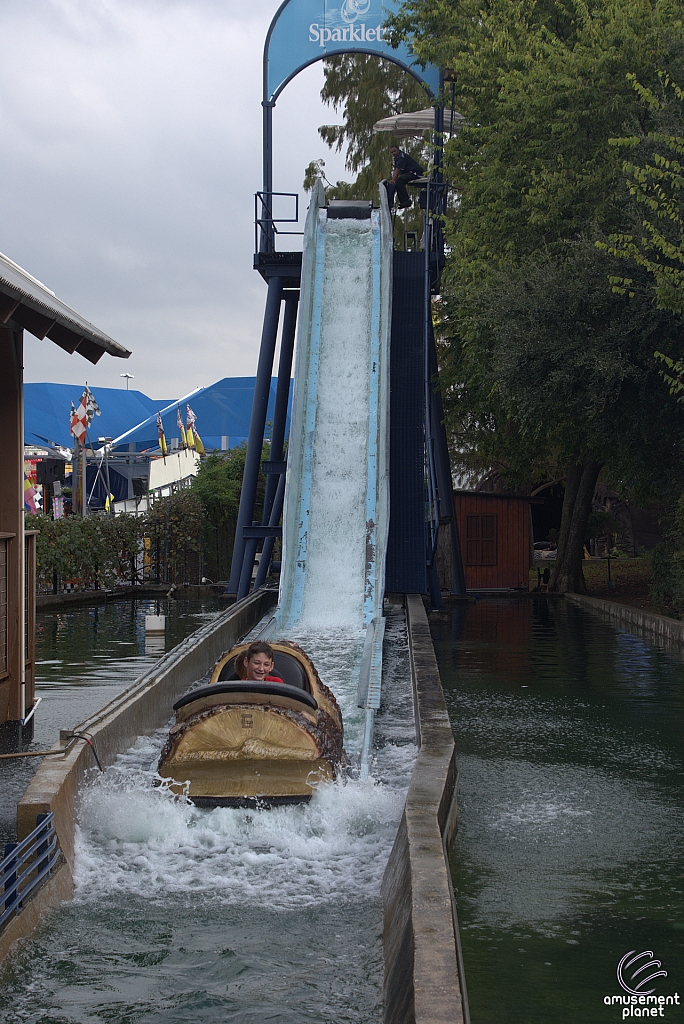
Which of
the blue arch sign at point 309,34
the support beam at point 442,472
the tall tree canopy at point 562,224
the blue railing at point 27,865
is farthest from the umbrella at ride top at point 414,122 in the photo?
the blue railing at point 27,865

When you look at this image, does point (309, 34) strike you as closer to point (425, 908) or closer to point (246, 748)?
point (246, 748)

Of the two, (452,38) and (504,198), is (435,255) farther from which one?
(452,38)

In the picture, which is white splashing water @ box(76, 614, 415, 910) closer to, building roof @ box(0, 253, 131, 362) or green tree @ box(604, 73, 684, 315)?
building roof @ box(0, 253, 131, 362)

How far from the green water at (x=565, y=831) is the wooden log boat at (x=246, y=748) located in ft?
3.60

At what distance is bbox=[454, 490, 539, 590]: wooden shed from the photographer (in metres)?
24.2

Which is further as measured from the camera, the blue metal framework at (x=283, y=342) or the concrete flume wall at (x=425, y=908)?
the blue metal framework at (x=283, y=342)

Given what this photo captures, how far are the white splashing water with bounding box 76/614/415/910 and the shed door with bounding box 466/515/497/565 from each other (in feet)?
56.2

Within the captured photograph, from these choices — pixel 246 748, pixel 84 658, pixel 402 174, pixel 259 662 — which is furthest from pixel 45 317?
pixel 402 174

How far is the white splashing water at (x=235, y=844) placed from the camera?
5.55m

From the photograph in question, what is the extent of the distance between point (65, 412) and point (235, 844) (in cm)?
3489

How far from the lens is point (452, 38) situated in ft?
66.1

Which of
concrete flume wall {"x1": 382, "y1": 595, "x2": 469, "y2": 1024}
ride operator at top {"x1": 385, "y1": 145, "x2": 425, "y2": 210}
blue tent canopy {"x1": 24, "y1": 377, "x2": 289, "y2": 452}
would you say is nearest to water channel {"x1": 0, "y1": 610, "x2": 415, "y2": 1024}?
concrete flume wall {"x1": 382, "y1": 595, "x2": 469, "y2": 1024}

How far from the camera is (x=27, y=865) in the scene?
507 cm

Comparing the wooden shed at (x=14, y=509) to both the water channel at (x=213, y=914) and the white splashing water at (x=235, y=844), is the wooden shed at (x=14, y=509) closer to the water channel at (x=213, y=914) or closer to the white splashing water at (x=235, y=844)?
the water channel at (x=213, y=914)
